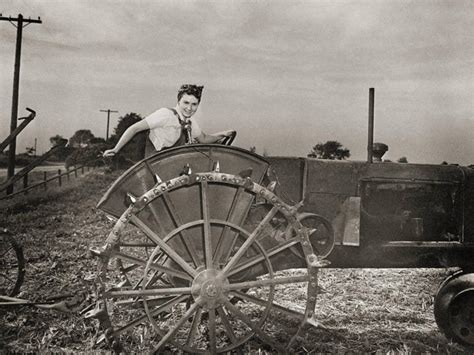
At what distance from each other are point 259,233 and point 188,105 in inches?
52.0

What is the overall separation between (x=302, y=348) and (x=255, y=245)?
4.06ft

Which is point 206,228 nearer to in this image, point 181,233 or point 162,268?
point 181,233

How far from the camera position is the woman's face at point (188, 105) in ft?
12.7

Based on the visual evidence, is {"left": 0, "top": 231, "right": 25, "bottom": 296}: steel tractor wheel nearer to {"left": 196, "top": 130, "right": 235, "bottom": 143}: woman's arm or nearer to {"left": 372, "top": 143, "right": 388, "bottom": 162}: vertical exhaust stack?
{"left": 196, "top": 130, "right": 235, "bottom": 143}: woman's arm

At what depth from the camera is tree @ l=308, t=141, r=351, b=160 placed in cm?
457

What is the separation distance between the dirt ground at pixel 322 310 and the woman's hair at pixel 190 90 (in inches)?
72.2

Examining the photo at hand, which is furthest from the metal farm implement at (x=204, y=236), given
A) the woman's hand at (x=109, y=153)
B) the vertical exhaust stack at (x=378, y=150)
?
the vertical exhaust stack at (x=378, y=150)

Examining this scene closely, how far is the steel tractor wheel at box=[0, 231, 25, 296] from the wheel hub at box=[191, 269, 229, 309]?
254 cm

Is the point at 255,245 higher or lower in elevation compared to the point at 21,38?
lower

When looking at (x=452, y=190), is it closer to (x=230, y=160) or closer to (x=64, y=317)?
(x=230, y=160)

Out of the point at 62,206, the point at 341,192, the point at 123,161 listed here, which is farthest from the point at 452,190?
the point at 62,206

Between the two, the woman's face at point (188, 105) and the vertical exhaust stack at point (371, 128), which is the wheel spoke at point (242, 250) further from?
the vertical exhaust stack at point (371, 128)

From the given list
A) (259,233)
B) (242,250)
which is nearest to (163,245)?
(242,250)

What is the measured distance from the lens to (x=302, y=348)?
13.4 feet
